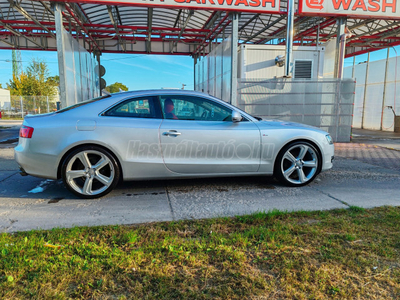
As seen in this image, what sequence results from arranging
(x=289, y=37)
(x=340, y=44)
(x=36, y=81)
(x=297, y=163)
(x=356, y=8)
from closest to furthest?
1. (x=297, y=163)
2. (x=289, y=37)
3. (x=356, y=8)
4. (x=340, y=44)
5. (x=36, y=81)

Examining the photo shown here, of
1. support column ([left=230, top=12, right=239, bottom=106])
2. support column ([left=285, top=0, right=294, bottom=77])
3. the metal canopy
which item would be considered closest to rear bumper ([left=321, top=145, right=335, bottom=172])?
support column ([left=230, top=12, right=239, bottom=106])

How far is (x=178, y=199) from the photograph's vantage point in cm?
402

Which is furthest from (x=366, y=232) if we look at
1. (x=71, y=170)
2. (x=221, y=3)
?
(x=221, y=3)

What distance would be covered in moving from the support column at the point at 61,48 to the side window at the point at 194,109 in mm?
6315

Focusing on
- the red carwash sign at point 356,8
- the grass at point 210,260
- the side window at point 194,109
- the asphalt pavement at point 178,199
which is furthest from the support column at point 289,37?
the grass at point 210,260

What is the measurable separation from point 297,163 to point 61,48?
27.3 ft

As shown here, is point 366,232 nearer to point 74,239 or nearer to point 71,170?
point 74,239

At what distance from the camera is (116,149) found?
398 centimetres

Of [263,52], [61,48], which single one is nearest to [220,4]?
[263,52]

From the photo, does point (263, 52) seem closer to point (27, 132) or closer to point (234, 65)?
point (234, 65)

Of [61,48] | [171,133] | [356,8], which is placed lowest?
[171,133]

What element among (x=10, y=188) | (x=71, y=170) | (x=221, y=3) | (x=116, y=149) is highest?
(x=221, y=3)

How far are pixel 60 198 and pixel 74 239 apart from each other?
157 centimetres

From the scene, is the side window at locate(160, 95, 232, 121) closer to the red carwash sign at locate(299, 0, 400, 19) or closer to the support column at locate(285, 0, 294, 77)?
the support column at locate(285, 0, 294, 77)
